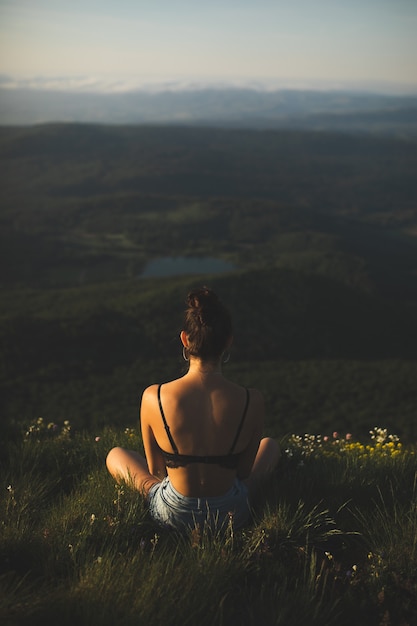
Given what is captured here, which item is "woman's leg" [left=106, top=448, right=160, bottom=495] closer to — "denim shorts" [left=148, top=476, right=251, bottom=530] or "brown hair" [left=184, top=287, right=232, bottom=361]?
"denim shorts" [left=148, top=476, right=251, bottom=530]

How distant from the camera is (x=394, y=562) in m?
3.25

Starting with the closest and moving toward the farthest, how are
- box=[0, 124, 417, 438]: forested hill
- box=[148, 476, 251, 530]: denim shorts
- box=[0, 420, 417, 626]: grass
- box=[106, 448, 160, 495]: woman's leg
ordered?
1. box=[0, 420, 417, 626]: grass
2. box=[148, 476, 251, 530]: denim shorts
3. box=[106, 448, 160, 495]: woman's leg
4. box=[0, 124, 417, 438]: forested hill

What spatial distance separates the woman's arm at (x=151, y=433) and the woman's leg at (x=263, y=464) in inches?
25.4

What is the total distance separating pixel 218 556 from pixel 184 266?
131045mm

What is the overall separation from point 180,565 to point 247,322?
79.0 m

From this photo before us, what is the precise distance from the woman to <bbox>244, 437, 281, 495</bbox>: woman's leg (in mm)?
301

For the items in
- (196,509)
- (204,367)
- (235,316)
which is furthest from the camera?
(235,316)

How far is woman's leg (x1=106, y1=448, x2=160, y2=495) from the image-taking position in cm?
403

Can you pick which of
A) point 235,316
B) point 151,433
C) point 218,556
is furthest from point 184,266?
point 218,556

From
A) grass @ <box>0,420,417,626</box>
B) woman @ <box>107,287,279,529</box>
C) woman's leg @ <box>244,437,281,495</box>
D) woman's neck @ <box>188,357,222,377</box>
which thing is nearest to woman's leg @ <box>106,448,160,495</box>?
grass @ <box>0,420,417,626</box>

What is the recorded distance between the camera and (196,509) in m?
3.69

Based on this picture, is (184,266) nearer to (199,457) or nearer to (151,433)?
(151,433)

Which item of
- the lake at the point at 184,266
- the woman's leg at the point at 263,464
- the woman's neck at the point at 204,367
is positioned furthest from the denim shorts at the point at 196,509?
A: the lake at the point at 184,266

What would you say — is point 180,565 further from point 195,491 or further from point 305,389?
point 305,389
